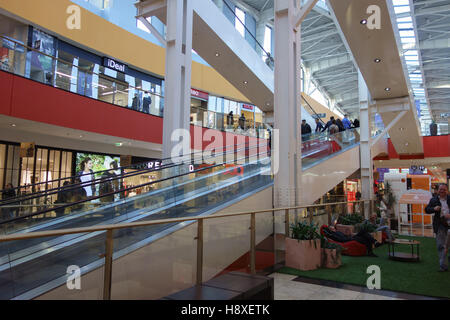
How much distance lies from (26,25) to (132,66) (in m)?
5.20

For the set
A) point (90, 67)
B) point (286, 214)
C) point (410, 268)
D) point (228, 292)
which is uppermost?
point (90, 67)

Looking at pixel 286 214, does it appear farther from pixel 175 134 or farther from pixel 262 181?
pixel 175 134

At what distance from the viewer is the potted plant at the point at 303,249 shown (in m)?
5.79

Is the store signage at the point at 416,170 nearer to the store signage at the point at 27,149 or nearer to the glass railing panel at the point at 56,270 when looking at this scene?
the store signage at the point at 27,149

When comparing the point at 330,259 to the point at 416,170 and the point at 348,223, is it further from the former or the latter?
the point at 416,170

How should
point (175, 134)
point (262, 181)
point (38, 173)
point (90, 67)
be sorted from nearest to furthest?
point (262, 181)
point (175, 134)
point (38, 173)
point (90, 67)

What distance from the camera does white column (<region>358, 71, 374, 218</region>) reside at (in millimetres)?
14164

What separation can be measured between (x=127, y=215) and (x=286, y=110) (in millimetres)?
3920

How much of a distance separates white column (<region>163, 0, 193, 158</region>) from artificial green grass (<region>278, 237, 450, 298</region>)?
14.6 ft

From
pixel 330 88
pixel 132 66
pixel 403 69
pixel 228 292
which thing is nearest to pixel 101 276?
pixel 228 292

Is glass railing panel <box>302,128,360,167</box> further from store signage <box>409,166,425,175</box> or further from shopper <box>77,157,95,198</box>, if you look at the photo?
store signage <box>409,166,425,175</box>

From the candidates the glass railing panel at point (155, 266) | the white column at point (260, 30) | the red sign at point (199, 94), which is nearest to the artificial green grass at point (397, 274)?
the glass railing panel at point (155, 266)

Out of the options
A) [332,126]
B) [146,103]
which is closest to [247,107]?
[332,126]

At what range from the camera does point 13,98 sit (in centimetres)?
902
